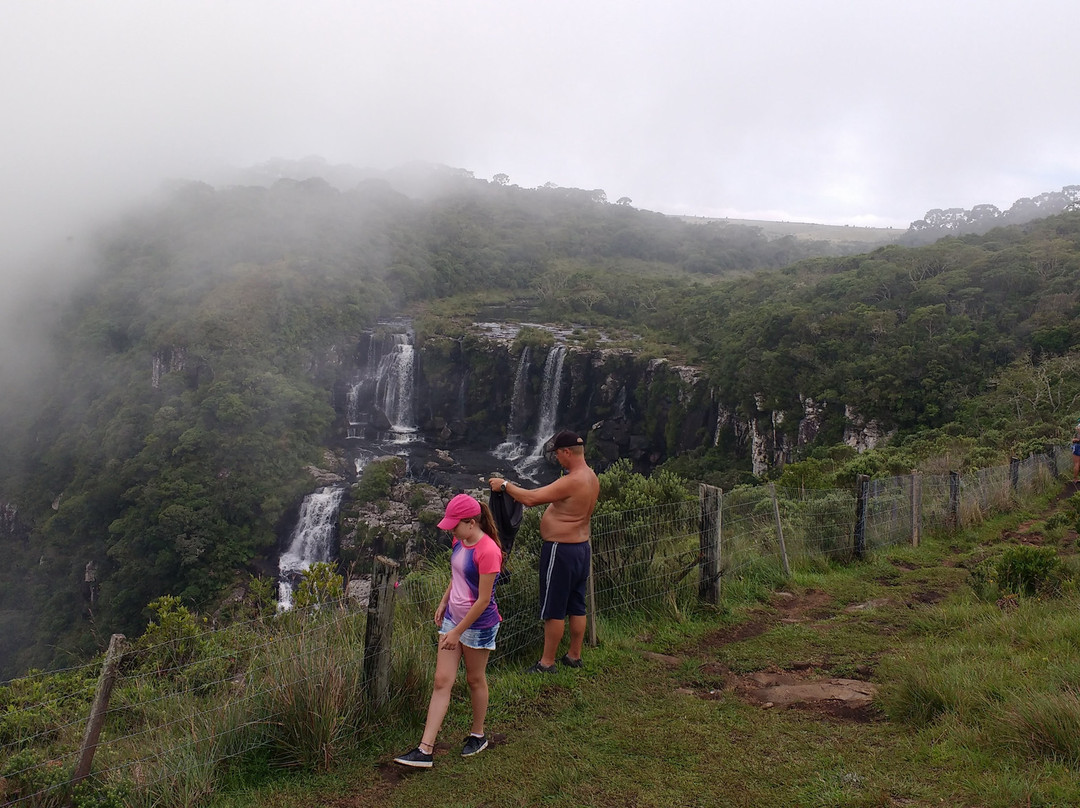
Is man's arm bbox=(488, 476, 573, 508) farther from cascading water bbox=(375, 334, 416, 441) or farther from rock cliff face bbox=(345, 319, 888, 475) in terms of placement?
cascading water bbox=(375, 334, 416, 441)

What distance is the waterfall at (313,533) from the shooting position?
2775cm

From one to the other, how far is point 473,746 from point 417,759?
297 mm

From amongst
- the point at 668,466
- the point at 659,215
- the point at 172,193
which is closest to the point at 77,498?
the point at 668,466

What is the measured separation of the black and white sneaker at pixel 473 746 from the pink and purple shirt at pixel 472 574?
61 centimetres

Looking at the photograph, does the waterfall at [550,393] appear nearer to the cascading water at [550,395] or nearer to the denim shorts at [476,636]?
the cascading water at [550,395]

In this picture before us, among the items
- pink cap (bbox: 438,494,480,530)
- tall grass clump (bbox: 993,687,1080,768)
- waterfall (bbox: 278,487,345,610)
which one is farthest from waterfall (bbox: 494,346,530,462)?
tall grass clump (bbox: 993,687,1080,768)

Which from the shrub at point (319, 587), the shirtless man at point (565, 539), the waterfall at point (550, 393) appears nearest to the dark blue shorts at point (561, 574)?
the shirtless man at point (565, 539)

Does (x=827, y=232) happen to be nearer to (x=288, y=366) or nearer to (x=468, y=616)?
(x=288, y=366)

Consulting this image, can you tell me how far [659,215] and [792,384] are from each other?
287ft

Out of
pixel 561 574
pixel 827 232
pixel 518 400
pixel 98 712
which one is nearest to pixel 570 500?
pixel 561 574

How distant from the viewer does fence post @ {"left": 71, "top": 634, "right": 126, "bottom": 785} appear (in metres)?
2.74

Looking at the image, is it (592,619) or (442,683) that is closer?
(442,683)

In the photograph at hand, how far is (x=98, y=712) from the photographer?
2.74m

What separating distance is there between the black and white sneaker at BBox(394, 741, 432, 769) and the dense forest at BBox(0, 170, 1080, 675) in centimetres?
1625
